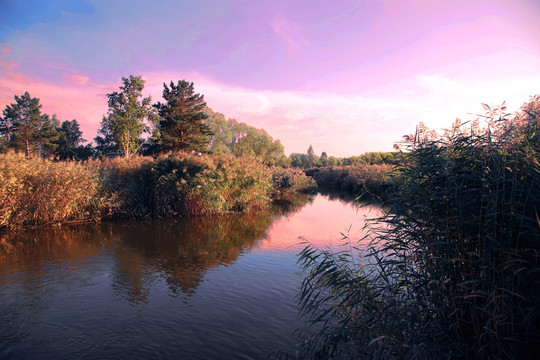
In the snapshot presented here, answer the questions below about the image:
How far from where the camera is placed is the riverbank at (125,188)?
41.5 feet

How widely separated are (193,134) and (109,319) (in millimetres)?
35247

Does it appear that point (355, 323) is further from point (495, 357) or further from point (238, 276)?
point (238, 276)

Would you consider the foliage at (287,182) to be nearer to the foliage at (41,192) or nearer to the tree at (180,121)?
the tree at (180,121)

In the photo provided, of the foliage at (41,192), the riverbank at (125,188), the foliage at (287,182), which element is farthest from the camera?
the foliage at (287,182)

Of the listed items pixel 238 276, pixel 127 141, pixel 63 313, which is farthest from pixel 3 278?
pixel 127 141

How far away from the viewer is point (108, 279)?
7930 mm

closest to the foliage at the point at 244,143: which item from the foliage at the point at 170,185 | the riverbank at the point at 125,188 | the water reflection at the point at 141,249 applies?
the riverbank at the point at 125,188

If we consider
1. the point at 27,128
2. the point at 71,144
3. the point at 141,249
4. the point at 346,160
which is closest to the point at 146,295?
the point at 141,249

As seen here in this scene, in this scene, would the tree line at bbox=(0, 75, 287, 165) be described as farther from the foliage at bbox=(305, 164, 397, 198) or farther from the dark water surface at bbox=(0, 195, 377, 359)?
the dark water surface at bbox=(0, 195, 377, 359)

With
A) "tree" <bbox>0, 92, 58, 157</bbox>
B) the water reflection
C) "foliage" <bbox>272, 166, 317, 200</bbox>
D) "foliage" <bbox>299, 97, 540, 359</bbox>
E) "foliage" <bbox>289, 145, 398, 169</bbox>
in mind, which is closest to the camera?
"foliage" <bbox>299, 97, 540, 359</bbox>

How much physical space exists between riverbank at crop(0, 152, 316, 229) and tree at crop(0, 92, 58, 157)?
40148mm

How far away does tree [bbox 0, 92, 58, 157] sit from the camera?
1823 inches

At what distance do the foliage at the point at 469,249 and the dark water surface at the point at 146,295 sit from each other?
6.35 feet

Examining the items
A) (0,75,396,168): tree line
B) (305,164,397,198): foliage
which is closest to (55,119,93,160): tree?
(0,75,396,168): tree line
